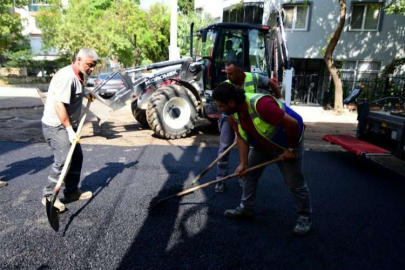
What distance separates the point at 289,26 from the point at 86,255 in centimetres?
1493

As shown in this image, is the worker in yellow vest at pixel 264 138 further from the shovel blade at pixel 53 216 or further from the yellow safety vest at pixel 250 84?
the shovel blade at pixel 53 216

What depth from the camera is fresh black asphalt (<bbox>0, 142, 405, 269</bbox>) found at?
252 cm

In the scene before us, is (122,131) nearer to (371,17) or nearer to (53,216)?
(53,216)

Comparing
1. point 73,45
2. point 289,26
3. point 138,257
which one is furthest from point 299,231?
point 73,45

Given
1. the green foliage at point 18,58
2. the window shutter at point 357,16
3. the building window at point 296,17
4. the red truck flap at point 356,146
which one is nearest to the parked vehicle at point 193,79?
the red truck flap at point 356,146

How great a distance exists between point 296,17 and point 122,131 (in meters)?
11.4

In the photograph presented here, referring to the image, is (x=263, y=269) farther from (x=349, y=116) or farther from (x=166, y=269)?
→ (x=349, y=116)

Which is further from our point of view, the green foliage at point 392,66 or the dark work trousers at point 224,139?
the green foliage at point 392,66

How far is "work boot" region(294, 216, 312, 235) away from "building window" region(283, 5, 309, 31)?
1357cm

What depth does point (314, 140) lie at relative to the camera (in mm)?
7266

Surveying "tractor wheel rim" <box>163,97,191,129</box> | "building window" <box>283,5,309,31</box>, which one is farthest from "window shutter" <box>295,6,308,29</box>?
"tractor wheel rim" <box>163,97,191,129</box>

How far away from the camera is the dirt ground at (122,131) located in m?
6.38

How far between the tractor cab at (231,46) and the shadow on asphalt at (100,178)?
308 centimetres

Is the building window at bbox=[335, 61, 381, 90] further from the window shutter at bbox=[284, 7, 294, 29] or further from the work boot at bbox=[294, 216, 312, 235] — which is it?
the work boot at bbox=[294, 216, 312, 235]
